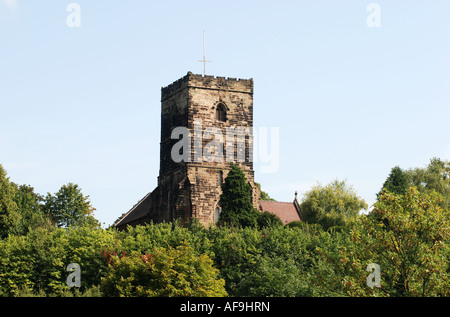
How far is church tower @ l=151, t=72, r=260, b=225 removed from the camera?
76438mm

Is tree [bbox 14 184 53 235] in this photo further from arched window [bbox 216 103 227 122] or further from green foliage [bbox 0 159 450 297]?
arched window [bbox 216 103 227 122]

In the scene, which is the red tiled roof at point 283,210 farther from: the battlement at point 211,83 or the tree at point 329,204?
the battlement at point 211,83

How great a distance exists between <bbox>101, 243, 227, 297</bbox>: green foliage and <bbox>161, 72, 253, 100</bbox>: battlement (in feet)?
109

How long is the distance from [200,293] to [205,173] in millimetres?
32785

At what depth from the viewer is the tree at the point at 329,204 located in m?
→ 87.4

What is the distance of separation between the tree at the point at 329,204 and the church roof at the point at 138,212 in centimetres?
1671

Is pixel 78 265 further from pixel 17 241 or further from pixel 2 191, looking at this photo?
pixel 2 191

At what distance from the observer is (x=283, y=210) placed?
89375mm

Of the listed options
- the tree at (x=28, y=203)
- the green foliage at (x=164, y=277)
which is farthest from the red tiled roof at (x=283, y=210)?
the green foliage at (x=164, y=277)

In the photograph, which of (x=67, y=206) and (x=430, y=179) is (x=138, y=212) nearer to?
(x=67, y=206)

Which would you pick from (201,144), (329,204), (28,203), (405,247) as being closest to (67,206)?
(28,203)

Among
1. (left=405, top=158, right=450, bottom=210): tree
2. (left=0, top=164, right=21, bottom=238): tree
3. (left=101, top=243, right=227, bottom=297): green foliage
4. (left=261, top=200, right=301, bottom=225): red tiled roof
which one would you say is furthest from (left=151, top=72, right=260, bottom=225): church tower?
(left=101, top=243, right=227, bottom=297): green foliage

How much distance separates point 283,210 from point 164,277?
4567 centimetres
